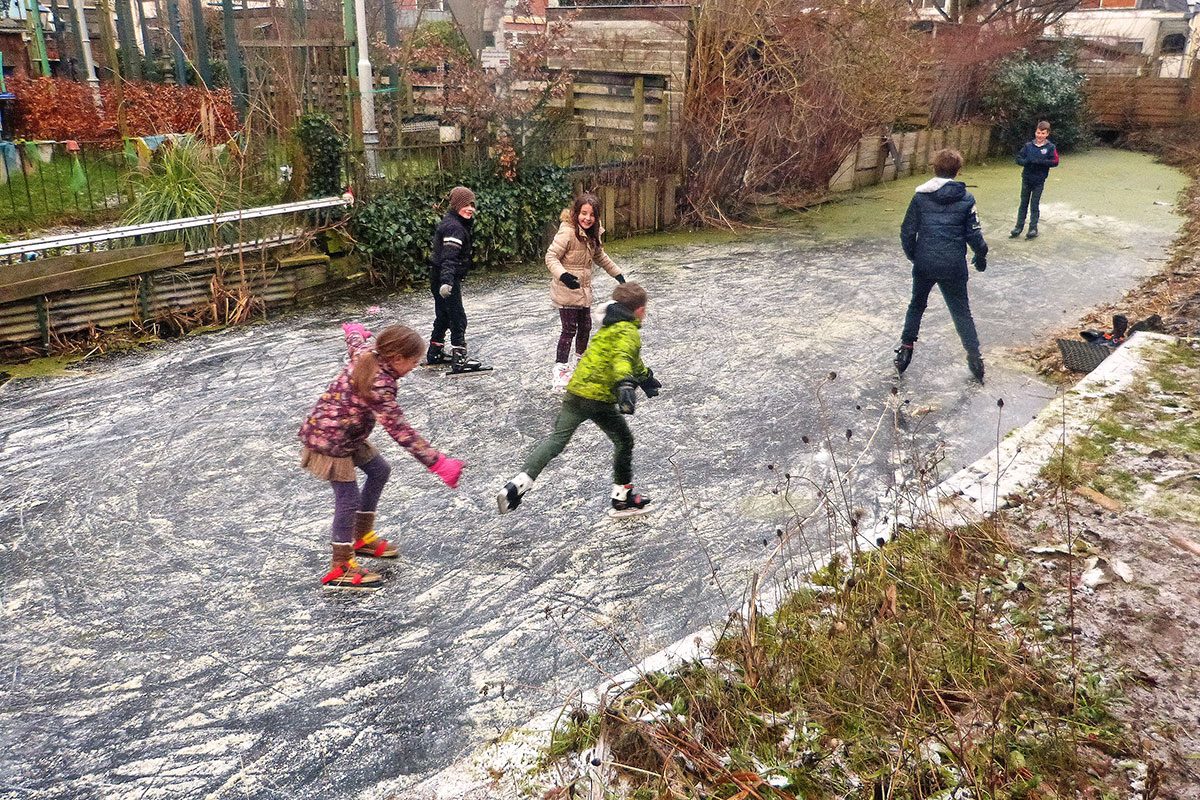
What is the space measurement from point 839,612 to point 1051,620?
96 cm

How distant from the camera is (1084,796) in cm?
317

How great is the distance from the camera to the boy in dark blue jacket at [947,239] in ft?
24.8

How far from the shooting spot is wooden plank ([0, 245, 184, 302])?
26.2ft

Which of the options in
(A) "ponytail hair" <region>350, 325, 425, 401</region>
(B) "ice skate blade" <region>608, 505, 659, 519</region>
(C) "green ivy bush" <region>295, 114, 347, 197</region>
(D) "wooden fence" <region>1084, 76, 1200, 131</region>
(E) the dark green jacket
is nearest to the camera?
(A) "ponytail hair" <region>350, 325, 425, 401</region>

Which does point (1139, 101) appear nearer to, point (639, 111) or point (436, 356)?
point (639, 111)

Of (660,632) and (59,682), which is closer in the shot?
(59,682)

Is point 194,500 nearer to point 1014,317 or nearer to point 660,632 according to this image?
point 660,632

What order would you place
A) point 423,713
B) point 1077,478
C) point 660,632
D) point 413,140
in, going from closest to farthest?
point 423,713, point 660,632, point 1077,478, point 413,140

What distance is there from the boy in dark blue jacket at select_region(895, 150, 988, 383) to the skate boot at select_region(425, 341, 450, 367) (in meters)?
3.99

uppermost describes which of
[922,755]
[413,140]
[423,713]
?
[413,140]

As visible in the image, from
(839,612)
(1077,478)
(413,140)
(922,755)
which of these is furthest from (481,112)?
(922,755)

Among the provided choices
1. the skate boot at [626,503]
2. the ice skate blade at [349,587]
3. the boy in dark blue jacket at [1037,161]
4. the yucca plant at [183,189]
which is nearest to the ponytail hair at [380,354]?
the ice skate blade at [349,587]

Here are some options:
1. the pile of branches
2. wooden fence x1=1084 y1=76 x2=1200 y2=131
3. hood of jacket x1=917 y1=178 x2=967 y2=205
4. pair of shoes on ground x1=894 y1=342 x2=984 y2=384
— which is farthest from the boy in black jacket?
wooden fence x1=1084 y1=76 x2=1200 y2=131

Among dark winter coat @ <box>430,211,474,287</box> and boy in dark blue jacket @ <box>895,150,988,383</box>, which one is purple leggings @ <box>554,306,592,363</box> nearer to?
dark winter coat @ <box>430,211,474,287</box>
